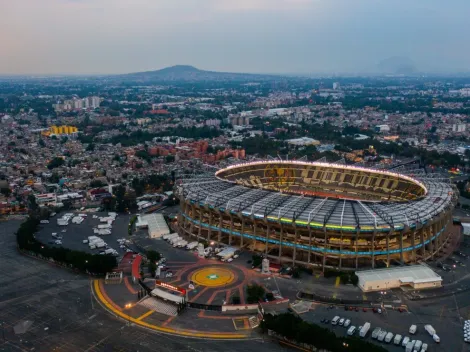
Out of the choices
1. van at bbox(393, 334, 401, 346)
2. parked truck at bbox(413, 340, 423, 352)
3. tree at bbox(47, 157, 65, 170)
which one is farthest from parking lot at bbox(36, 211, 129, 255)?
tree at bbox(47, 157, 65, 170)

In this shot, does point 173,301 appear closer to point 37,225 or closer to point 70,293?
point 70,293

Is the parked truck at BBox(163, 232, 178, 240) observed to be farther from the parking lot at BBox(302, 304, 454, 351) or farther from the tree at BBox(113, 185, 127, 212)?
A: the parking lot at BBox(302, 304, 454, 351)

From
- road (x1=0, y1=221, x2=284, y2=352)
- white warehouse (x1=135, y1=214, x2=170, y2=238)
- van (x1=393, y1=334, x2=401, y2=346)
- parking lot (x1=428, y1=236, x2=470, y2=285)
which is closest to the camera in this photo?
van (x1=393, y1=334, x2=401, y2=346)

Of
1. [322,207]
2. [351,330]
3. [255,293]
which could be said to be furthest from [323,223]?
[351,330]

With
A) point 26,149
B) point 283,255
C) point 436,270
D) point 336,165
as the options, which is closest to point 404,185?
point 336,165

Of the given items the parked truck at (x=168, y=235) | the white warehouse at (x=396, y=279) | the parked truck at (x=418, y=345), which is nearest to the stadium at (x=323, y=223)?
the parked truck at (x=168, y=235)

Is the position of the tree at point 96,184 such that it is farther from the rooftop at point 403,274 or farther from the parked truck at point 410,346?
the parked truck at point 410,346
